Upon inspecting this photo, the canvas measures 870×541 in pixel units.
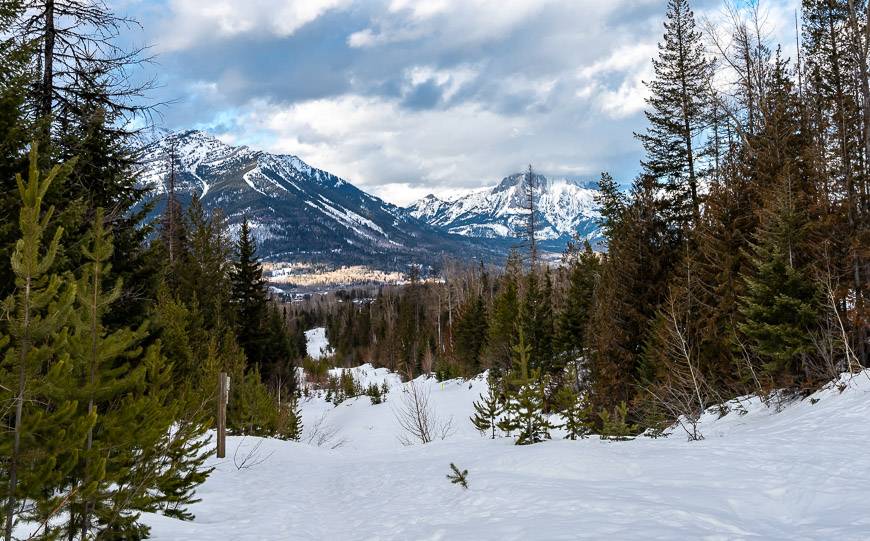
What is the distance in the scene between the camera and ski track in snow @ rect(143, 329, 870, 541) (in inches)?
216

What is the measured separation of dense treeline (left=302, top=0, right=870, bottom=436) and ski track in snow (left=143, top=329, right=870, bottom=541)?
5.86 feet

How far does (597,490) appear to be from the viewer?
7273 mm

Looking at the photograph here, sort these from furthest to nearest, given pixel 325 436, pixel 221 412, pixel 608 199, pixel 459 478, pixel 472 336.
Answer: pixel 472 336, pixel 325 436, pixel 608 199, pixel 221 412, pixel 459 478

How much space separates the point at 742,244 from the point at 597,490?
12663 mm

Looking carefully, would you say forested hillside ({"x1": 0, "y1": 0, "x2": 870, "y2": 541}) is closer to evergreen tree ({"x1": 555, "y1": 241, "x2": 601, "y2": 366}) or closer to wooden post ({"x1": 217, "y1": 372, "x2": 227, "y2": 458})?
wooden post ({"x1": 217, "y1": 372, "x2": 227, "y2": 458})

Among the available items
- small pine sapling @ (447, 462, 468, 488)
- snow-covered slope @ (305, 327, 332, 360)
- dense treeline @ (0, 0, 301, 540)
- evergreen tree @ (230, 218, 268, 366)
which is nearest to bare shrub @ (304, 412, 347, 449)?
evergreen tree @ (230, 218, 268, 366)

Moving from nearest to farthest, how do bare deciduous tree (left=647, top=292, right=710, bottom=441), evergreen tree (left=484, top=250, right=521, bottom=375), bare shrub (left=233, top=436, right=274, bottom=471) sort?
bare shrub (left=233, top=436, right=274, bottom=471)
bare deciduous tree (left=647, top=292, right=710, bottom=441)
evergreen tree (left=484, top=250, right=521, bottom=375)

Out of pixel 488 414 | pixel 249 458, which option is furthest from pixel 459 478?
pixel 249 458

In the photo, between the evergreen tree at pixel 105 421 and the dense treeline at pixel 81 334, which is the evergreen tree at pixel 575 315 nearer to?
the dense treeline at pixel 81 334

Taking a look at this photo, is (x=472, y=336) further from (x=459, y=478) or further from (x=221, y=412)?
(x=459, y=478)

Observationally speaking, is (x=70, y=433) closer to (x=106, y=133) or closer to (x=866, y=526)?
(x=866, y=526)

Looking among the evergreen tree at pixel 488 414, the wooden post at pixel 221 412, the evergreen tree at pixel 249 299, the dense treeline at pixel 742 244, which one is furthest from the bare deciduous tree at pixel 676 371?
the evergreen tree at pixel 249 299

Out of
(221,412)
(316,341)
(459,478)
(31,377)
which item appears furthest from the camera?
(316,341)

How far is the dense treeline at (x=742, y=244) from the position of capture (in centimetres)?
1249
